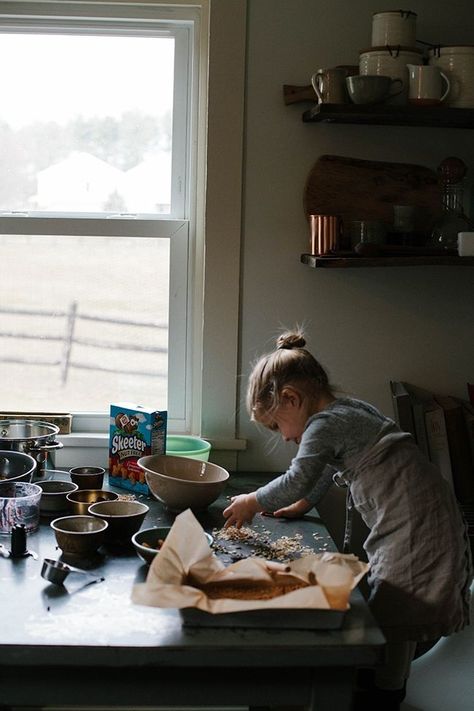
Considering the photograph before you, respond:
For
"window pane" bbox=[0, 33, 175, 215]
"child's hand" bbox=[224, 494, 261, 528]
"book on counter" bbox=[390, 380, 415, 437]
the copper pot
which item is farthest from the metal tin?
"child's hand" bbox=[224, 494, 261, 528]

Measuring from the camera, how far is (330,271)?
2750 mm

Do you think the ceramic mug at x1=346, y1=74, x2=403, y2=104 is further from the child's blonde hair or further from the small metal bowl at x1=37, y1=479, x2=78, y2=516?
the small metal bowl at x1=37, y1=479, x2=78, y2=516

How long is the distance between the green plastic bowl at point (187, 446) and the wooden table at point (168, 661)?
1.02 m

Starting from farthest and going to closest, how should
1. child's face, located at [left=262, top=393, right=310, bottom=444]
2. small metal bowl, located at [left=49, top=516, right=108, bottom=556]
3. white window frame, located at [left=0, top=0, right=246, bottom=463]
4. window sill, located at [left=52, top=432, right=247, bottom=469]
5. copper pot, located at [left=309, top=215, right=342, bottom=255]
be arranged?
window sill, located at [left=52, top=432, right=247, bottom=469]
white window frame, located at [left=0, top=0, right=246, bottom=463]
copper pot, located at [left=309, top=215, right=342, bottom=255]
child's face, located at [left=262, top=393, right=310, bottom=444]
small metal bowl, located at [left=49, top=516, right=108, bottom=556]

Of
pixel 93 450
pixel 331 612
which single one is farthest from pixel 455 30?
pixel 331 612

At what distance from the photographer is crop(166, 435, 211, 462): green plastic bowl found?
106 inches

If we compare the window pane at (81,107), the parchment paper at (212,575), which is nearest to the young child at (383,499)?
the parchment paper at (212,575)

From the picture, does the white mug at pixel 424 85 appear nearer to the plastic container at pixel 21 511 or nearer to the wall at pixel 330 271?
the wall at pixel 330 271

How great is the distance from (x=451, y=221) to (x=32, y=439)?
1.31 m

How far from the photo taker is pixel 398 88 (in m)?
2.49

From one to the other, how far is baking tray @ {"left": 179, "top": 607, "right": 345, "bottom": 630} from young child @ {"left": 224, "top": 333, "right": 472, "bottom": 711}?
1.30 ft

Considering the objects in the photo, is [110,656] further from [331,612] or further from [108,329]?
[108,329]

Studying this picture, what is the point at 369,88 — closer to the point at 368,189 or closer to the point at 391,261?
the point at 368,189

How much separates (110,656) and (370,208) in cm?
163
